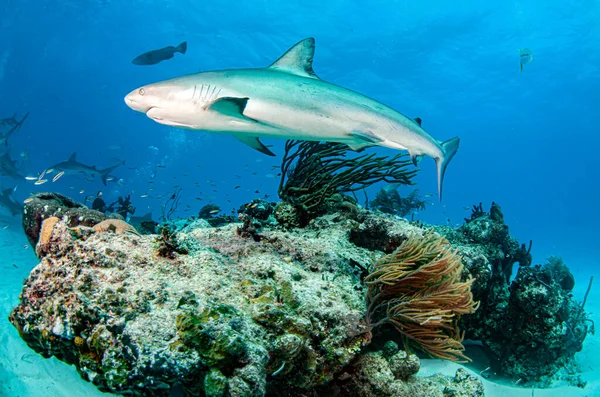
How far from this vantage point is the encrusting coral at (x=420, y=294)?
3.46 metres

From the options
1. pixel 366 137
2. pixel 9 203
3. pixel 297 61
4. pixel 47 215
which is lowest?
pixel 9 203

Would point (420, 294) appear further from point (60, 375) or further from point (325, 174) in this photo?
point (60, 375)

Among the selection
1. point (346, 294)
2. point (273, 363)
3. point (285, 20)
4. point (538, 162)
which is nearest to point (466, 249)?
point (346, 294)

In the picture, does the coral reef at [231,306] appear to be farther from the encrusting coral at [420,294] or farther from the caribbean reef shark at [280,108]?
the caribbean reef shark at [280,108]

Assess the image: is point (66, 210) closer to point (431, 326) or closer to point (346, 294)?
point (346, 294)

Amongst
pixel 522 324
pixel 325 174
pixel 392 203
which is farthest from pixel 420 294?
pixel 392 203

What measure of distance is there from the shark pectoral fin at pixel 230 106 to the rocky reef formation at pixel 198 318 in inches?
56.7

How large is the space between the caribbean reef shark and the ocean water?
20.0 ft

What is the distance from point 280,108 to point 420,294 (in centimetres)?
264

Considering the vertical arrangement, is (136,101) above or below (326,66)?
below

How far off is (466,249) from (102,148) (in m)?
133

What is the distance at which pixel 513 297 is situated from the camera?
5863 millimetres

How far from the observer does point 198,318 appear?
208 cm

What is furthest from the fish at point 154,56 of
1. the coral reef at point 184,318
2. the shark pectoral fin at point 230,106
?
the coral reef at point 184,318
